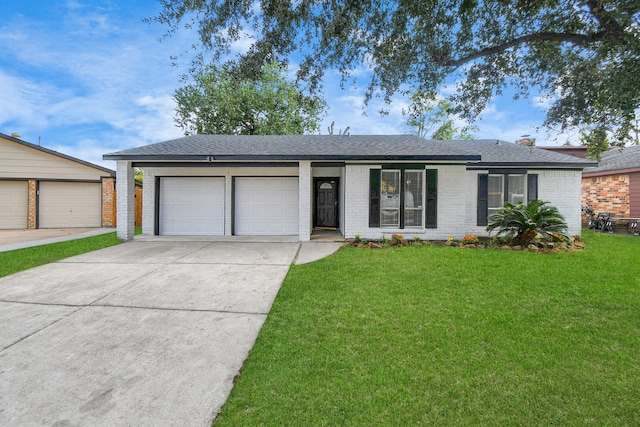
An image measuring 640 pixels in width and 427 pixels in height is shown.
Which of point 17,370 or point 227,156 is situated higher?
point 227,156

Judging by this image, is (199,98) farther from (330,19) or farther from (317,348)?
(317,348)

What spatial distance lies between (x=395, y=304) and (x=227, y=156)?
7177 mm

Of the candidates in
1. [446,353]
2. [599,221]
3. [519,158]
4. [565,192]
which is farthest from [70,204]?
[599,221]

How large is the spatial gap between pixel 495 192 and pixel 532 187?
1225 mm

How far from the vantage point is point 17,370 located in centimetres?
272

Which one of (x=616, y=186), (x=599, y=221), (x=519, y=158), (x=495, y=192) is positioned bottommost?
(x=599, y=221)

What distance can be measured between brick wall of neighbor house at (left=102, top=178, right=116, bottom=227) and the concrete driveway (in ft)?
28.8

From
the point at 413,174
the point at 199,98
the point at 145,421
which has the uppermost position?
the point at 199,98

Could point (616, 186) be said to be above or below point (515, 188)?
above

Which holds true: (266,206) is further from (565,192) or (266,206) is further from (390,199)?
(565,192)

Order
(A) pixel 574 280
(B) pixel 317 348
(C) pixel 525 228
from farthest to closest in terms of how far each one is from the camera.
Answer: (C) pixel 525 228
(A) pixel 574 280
(B) pixel 317 348

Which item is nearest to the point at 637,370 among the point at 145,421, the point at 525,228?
the point at 145,421

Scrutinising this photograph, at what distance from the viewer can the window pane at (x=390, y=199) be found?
31.5ft

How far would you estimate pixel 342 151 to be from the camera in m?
9.75
